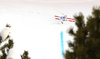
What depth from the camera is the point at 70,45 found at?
2059 millimetres

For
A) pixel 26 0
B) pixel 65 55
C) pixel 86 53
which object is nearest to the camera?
pixel 86 53

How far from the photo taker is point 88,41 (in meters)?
1.94

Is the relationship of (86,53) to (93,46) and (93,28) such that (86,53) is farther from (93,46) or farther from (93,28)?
(93,28)

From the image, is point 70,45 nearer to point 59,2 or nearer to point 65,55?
point 65,55

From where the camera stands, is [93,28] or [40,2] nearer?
[93,28]

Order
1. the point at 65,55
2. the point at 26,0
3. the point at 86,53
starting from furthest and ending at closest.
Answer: the point at 26,0, the point at 65,55, the point at 86,53

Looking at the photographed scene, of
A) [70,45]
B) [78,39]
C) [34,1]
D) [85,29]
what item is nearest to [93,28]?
[85,29]

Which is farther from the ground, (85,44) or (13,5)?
(13,5)

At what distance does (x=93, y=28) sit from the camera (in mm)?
1968

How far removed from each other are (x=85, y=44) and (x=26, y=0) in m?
6.32

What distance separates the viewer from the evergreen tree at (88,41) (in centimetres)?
185

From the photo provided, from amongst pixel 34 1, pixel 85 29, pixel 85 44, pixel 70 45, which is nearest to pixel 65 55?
pixel 70 45

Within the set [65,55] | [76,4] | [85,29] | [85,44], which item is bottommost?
[65,55]

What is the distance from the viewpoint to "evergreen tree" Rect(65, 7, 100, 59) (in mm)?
1851
